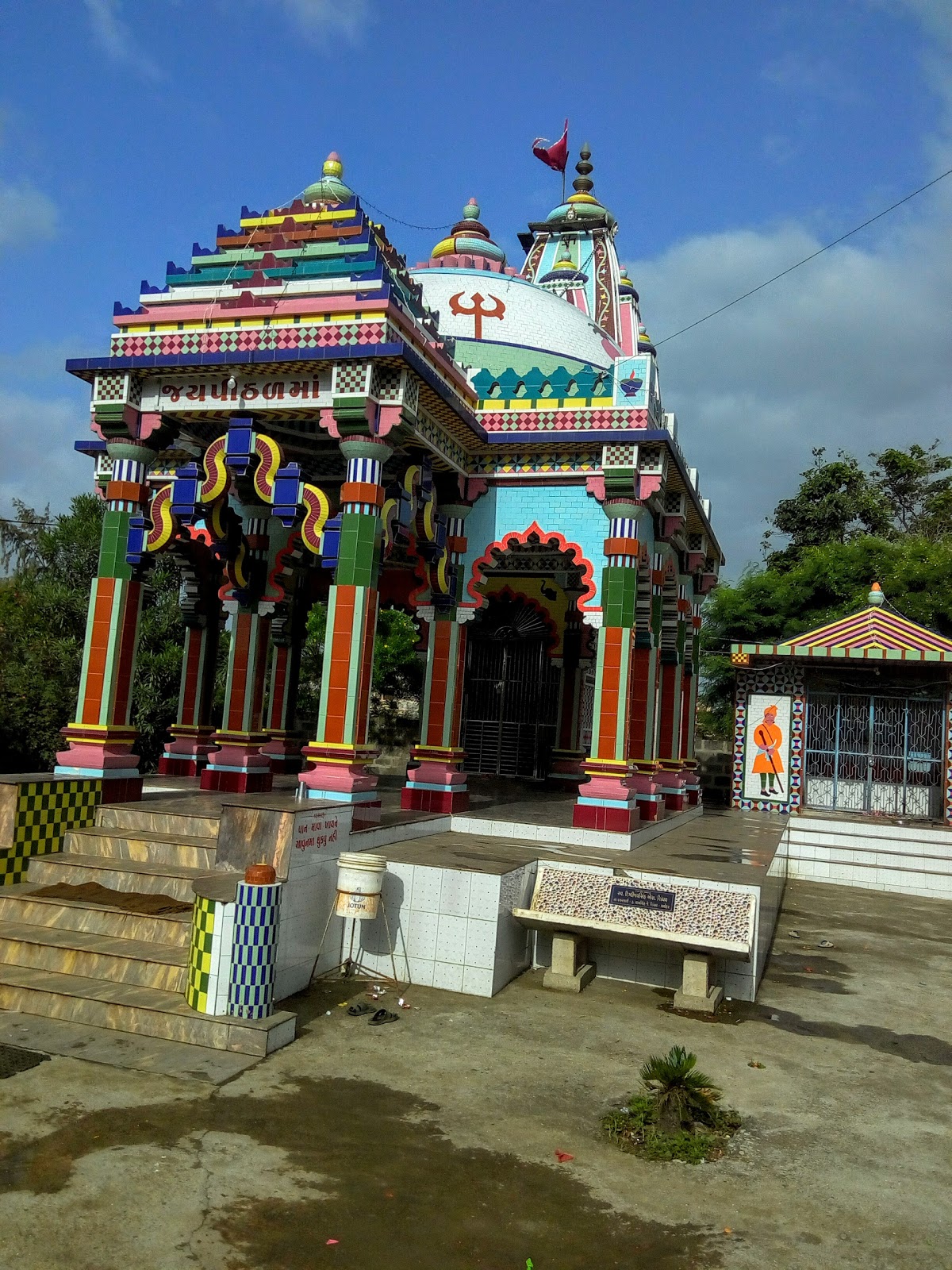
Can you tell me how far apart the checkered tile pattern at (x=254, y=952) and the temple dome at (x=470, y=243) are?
1129cm

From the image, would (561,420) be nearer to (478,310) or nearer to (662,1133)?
(478,310)

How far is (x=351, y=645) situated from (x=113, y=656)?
2.45m

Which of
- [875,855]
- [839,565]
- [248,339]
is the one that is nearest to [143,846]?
[248,339]

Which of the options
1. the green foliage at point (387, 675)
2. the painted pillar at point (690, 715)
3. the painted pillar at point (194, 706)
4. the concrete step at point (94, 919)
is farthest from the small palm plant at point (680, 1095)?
the green foliage at point (387, 675)

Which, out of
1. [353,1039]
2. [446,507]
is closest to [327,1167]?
[353,1039]

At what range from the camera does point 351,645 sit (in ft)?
27.6

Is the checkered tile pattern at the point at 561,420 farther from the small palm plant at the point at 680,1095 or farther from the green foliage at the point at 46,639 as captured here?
the green foliage at the point at 46,639

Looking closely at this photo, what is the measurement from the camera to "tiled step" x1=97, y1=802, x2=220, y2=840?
26.2ft

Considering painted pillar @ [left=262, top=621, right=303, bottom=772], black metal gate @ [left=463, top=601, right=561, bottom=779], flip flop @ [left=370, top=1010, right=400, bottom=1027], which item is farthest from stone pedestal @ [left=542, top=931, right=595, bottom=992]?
black metal gate @ [left=463, top=601, right=561, bottom=779]

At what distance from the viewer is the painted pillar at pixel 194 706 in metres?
12.6

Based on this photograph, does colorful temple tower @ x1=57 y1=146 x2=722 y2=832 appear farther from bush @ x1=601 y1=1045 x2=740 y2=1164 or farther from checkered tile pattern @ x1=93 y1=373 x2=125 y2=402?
bush @ x1=601 y1=1045 x2=740 y2=1164

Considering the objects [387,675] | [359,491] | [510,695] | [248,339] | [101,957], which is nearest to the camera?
[101,957]

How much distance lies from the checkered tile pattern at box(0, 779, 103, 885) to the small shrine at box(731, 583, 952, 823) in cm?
1205

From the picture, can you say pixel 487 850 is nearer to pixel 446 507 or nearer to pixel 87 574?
pixel 446 507
